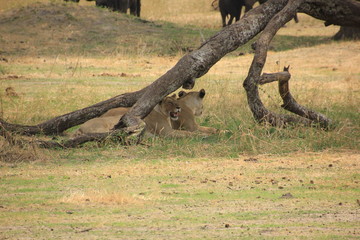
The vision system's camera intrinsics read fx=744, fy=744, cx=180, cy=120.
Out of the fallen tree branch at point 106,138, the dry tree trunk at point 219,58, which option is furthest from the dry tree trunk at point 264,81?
the fallen tree branch at point 106,138

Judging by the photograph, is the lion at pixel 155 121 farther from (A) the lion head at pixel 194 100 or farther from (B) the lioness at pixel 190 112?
(A) the lion head at pixel 194 100

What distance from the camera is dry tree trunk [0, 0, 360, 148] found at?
32.5 ft

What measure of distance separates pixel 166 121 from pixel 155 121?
19 centimetres

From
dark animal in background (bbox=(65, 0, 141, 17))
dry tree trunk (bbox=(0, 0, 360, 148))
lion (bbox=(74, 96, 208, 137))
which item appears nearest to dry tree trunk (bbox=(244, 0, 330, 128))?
dry tree trunk (bbox=(0, 0, 360, 148))

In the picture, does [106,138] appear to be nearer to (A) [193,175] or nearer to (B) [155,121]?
(B) [155,121]

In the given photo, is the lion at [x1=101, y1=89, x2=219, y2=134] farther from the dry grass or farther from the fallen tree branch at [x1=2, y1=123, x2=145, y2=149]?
the dry grass

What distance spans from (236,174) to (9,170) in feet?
8.19

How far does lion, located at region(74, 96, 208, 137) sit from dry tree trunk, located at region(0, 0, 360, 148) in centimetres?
30

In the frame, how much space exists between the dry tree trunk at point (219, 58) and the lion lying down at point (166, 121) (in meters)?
0.31

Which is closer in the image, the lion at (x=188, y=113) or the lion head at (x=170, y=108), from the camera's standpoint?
the lion at (x=188, y=113)

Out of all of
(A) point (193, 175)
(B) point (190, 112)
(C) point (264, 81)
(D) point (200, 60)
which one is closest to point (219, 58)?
(D) point (200, 60)

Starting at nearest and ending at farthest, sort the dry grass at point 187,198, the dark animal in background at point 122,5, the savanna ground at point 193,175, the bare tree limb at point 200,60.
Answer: the dry grass at point 187,198 < the savanna ground at point 193,175 < the bare tree limb at point 200,60 < the dark animal in background at point 122,5

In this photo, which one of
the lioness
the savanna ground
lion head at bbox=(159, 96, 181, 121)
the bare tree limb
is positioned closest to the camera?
the savanna ground

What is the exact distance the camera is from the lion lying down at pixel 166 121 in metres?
9.93
